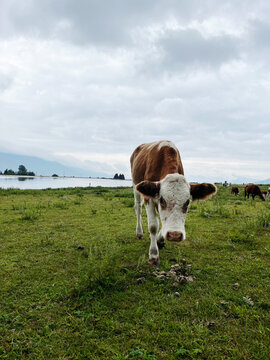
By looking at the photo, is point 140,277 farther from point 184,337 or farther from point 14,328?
point 14,328

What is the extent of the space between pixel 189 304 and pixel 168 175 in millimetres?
2033

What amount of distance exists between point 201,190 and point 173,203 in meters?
0.81

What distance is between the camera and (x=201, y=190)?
14.0 feet

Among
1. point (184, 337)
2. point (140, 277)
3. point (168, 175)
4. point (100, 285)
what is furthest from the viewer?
point (168, 175)

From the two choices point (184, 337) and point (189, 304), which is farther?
point (189, 304)

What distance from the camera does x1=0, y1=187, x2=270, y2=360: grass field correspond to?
231cm

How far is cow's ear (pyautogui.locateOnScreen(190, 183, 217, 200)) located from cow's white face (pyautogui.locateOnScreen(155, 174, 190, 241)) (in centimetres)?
34

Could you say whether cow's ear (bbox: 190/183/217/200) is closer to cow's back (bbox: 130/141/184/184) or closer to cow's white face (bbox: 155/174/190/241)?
cow's white face (bbox: 155/174/190/241)

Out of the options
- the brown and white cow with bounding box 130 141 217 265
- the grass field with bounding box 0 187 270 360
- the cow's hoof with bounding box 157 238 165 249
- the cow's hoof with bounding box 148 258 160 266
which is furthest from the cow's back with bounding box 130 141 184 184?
the grass field with bounding box 0 187 270 360

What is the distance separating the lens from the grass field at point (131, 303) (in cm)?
231

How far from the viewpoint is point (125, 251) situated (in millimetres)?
5051

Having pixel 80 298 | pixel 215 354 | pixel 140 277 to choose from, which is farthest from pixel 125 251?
pixel 215 354

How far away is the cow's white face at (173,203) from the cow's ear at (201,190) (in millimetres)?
344

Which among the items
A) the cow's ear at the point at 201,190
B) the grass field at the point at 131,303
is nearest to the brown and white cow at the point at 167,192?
the cow's ear at the point at 201,190
